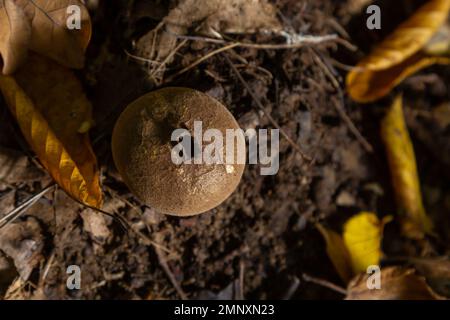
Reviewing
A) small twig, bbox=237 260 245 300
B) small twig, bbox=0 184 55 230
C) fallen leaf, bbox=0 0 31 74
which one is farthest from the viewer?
small twig, bbox=237 260 245 300

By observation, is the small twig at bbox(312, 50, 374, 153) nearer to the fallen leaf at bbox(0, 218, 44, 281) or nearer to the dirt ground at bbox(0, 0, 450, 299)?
the dirt ground at bbox(0, 0, 450, 299)

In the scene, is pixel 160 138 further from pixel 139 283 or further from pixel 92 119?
pixel 139 283

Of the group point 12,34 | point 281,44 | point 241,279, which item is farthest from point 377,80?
point 12,34

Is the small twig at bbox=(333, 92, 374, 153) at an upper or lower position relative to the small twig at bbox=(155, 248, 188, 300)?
upper

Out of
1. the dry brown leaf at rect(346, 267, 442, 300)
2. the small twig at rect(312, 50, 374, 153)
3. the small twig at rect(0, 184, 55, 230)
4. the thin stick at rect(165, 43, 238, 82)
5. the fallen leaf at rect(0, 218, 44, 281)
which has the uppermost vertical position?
the thin stick at rect(165, 43, 238, 82)

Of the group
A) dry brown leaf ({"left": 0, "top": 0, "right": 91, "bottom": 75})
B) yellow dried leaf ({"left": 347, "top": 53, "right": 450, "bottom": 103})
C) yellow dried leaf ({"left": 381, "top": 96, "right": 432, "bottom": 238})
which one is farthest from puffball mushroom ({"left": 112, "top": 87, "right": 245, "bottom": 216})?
yellow dried leaf ({"left": 381, "top": 96, "right": 432, "bottom": 238})

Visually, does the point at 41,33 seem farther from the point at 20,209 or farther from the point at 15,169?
the point at 20,209

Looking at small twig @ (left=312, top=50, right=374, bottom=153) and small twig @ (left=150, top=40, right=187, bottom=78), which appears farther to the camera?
small twig @ (left=312, top=50, right=374, bottom=153)
